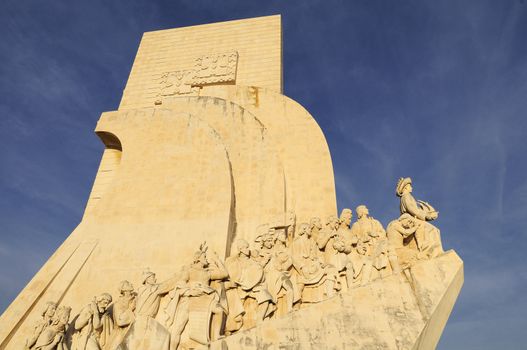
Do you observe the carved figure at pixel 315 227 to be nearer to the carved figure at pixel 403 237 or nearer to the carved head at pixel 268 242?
the carved head at pixel 268 242

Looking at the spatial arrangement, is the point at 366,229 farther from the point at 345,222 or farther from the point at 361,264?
the point at 361,264

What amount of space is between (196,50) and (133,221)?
6120 mm

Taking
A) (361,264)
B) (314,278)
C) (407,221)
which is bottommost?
(314,278)

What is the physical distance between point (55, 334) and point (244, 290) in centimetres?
229

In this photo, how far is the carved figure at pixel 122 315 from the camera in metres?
4.64

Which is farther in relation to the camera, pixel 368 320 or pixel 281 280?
pixel 281 280

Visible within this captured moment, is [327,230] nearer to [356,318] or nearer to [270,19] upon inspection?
[356,318]

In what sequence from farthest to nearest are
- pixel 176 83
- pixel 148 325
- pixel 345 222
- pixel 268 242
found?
1. pixel 176 83
2. pixel 345 222
3. pixel 268 242
4. pixel 148 325

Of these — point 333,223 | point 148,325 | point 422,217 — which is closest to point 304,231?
point 333,223

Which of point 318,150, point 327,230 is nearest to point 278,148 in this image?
point 318,150

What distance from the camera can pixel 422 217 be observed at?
542 centimetres

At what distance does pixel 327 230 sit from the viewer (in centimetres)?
604

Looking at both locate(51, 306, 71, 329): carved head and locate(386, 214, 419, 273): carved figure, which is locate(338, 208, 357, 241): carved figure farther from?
locate(51, 306, 71, 329): carved head

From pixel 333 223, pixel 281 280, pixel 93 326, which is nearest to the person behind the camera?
pixel 93 326
